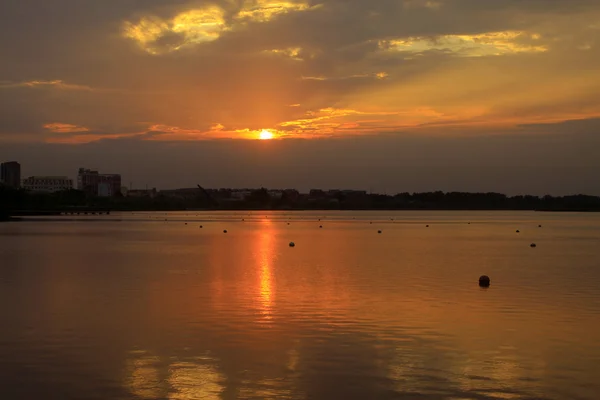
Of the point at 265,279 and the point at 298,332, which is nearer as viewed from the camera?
the point at 298,332

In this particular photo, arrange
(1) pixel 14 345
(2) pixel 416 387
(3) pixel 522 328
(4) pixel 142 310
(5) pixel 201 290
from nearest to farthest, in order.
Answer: (2) pixel 416 387 < (1) pixel 14 345 < (3) pixel 522 328 < (4) pixel 142 310 < (5) pixel 201 290

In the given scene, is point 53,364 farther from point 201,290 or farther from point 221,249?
point 221,249

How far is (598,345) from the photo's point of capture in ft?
56.0

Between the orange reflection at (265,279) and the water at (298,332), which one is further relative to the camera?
the orange reflection at (265,279)

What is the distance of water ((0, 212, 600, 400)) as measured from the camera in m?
13.1

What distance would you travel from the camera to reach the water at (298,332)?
13.1 metres

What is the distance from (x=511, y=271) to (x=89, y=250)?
98.3 feet

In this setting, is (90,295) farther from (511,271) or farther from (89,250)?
(89,250)

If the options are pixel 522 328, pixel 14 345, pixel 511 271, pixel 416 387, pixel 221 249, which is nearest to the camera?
pixel 416 387

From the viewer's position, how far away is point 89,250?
164 ft

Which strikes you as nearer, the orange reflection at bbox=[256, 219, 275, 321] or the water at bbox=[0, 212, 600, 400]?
the water at bbox=[0, 212, 600, 400]

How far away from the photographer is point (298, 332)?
18.5 meters

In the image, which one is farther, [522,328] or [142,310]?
[142,310]

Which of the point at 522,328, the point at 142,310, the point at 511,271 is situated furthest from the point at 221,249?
the point at 522,328
